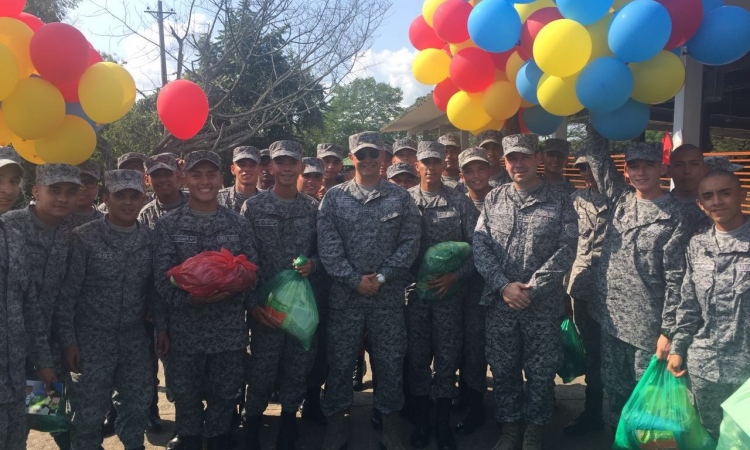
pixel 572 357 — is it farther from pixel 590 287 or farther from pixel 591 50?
pixel 591 50

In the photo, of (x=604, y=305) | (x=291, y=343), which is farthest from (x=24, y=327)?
(x=604, y=305)

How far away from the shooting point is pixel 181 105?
11.7 ft

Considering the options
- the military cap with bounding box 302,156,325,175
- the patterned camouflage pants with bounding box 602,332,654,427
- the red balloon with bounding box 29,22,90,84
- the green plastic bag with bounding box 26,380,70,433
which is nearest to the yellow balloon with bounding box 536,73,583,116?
the patterned camouflage pants with bounding box 602,332,654,427

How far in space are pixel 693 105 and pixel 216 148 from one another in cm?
652

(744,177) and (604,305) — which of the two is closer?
(604,305)

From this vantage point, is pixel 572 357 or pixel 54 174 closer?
pixel 54 174

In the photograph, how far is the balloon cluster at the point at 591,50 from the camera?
9.27 feet

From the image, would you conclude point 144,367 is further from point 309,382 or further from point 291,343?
point 309,382

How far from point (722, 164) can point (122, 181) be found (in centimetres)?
362

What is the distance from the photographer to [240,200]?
14.4 feet

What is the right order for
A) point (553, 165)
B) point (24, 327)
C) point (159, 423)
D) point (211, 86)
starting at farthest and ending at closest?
1. point (211, 86)
2. point (553, 165)
3. point (159, 423)
4. point (24, 327)

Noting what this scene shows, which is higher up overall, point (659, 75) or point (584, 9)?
point (584, 9)

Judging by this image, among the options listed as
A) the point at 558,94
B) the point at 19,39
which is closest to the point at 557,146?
the point at 558,94

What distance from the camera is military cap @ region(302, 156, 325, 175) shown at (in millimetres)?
4470
